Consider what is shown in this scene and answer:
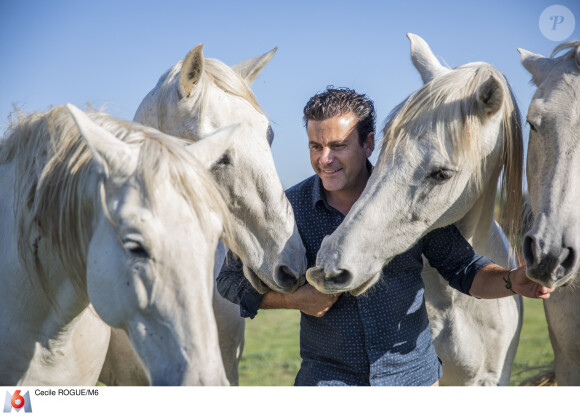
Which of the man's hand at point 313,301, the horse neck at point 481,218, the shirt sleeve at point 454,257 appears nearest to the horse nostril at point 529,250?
the shirt sleeve at point 454,257

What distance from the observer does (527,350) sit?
7773mm

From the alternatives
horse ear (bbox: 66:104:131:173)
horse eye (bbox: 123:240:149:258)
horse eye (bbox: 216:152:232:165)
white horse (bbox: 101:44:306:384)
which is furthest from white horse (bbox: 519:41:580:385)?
horse ear (bbox: 66:104:131:173)

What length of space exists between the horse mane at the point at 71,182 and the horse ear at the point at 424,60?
1469 mm

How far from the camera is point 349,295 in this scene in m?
2.42

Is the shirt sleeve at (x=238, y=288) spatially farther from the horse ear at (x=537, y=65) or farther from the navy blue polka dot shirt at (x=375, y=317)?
the horse ear at (x=537, y=65)

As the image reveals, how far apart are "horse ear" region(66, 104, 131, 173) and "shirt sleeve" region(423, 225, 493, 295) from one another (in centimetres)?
152

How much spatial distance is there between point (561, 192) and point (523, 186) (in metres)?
0.47

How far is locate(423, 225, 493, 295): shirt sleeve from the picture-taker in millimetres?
2498

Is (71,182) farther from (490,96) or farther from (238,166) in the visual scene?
(490,96)

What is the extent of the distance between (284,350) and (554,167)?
6616 millimetres

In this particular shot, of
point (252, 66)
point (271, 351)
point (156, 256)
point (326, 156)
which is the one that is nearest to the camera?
point (156, 256)
